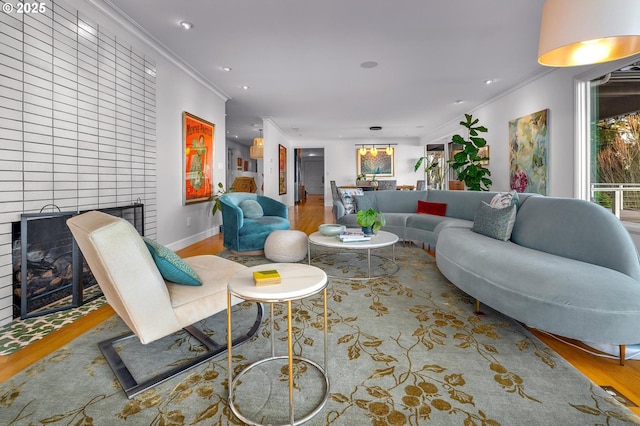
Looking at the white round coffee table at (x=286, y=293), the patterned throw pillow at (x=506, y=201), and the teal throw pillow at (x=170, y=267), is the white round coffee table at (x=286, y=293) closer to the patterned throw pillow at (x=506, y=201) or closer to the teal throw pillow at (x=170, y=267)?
the teal throw pillow at (x=170, y=267)

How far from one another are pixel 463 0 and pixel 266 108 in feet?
15.7

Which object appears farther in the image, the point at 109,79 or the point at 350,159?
the point at 350,159

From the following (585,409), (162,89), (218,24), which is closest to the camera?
(585,409)

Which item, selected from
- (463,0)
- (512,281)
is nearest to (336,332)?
(512,281)

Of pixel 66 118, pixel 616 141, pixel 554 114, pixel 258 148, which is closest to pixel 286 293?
pixel 66 118

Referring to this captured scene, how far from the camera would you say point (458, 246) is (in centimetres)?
255

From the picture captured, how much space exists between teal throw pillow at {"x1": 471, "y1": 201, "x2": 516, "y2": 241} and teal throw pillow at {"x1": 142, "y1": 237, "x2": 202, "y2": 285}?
99.5 inches

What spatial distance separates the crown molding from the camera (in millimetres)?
2909

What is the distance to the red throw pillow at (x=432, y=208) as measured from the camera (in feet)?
15.0

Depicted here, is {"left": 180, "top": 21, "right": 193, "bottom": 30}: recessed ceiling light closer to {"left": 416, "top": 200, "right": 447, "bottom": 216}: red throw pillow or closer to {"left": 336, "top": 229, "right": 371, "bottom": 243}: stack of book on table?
{"left": 336, "top": 229, "right": 371, "bottom": 243}: stack of book on table

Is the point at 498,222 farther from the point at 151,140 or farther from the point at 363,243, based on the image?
the point at 151,140

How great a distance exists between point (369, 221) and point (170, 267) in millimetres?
2031

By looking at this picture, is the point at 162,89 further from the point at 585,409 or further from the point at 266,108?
the point at 585,409

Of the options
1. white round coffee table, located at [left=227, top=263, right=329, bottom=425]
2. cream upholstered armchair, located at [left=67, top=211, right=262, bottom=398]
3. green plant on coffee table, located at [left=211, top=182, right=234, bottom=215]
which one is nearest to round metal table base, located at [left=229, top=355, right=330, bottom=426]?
white round coffee table, located at [left=227, top=263, right=329, bottom=425]
